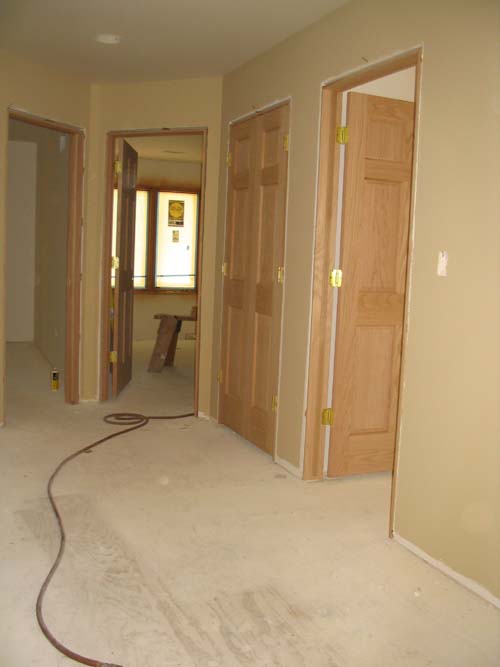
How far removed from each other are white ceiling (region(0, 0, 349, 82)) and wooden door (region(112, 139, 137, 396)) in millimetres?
805

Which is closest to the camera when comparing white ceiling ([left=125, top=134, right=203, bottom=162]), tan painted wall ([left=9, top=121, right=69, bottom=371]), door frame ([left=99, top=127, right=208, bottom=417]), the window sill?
door frame ([left=99, top=127, right=208, bottom=417])

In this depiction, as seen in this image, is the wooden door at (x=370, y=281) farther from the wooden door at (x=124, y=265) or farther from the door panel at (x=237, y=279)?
the wooden door at (x=124, y=265)

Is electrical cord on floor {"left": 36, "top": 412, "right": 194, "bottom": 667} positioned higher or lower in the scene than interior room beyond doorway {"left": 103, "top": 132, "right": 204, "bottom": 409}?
lower

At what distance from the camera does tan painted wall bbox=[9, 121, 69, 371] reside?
626cm

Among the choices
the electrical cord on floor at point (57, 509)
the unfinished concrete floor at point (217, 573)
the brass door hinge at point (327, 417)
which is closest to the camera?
the electrical cord on floor at point (57, 509)

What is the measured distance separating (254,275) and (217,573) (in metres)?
2.09

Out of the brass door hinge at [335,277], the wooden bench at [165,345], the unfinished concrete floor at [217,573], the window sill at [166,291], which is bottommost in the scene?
the unfinished concrete floor at [217,573]

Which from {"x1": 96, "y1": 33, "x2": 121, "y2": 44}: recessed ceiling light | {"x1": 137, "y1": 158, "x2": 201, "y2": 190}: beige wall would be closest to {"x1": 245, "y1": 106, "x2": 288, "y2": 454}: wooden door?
{"x1": 96, "y1": 33, "x2": 121, "y2": 44}: recessed ceiling light

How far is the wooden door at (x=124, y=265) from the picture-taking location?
5.26 m

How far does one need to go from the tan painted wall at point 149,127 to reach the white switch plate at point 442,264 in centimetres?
242

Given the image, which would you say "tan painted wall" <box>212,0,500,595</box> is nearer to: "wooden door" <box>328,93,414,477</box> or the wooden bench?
"wooden door" <box>328,93,414,477</box>

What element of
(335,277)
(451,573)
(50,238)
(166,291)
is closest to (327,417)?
(335,277)

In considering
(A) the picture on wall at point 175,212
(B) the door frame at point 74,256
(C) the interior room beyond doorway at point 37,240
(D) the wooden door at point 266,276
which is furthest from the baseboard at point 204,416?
(A) the picture on wall at point 175,212

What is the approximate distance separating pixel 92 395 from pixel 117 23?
2.69m
